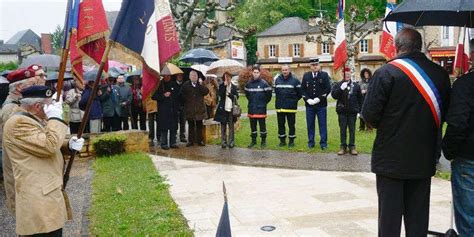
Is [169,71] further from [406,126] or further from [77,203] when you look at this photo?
[406,126]

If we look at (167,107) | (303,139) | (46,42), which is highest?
(46,42)

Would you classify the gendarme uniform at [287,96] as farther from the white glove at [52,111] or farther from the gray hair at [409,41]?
the white glove at [52,111]

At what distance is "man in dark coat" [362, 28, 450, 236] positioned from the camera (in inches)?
169

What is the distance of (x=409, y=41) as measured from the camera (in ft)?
14.4

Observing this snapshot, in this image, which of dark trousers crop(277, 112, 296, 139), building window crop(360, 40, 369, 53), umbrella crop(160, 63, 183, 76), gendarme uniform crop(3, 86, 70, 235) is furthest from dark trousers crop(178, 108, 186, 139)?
building window crop(360, 40, 369, 53)

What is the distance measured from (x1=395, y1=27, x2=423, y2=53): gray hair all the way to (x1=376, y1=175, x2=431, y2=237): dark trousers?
116 centimetres

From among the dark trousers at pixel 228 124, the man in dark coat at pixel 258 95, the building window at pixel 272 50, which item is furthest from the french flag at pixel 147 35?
the building window at pixel 272 50

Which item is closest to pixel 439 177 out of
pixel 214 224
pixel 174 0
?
pixel 214 224

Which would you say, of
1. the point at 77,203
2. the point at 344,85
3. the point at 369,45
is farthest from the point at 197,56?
the point at 369,45

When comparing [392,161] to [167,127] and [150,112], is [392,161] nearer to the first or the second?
[167,127]

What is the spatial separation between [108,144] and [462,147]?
861cm

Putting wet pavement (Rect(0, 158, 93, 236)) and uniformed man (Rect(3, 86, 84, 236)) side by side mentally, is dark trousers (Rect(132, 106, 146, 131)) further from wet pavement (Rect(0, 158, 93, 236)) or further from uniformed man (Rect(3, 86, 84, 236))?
uniformed man (Rect(3, 86, 84, 236))

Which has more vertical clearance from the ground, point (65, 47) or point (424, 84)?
point (65, 47)

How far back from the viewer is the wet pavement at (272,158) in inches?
392
